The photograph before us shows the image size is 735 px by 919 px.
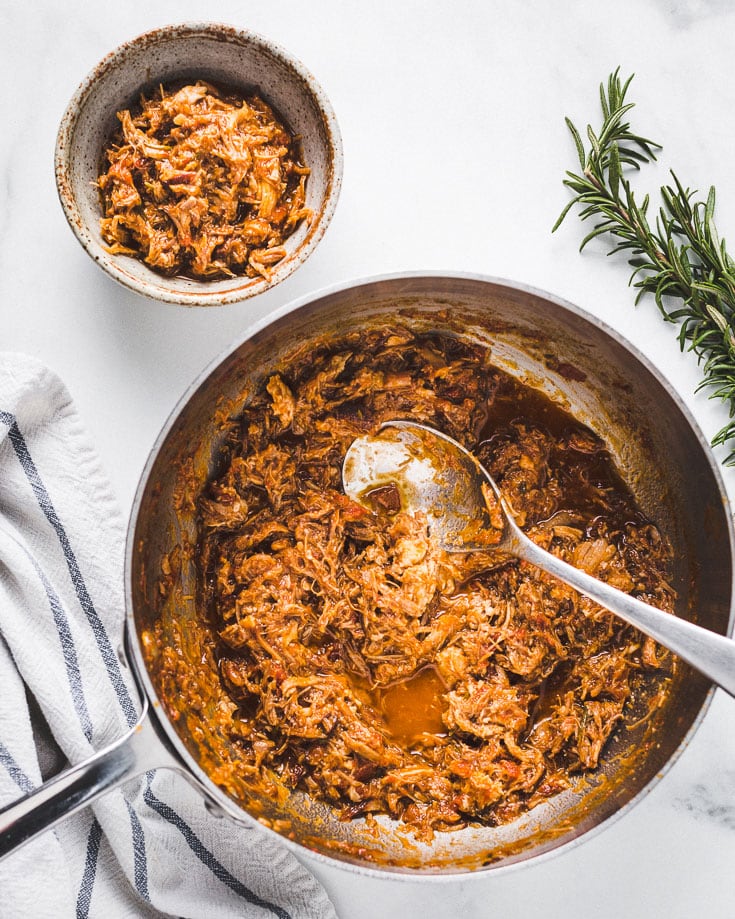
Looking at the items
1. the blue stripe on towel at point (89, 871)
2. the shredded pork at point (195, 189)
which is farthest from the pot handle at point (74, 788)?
the shredded pork at point (195, 189)

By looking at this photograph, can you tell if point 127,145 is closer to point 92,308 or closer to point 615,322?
point 92,308

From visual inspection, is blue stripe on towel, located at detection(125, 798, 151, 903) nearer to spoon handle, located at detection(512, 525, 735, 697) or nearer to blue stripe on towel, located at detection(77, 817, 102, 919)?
blue stripe on towel, located at detection(77, 817, 102, 919)

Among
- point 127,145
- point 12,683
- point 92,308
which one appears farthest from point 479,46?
point 12,683

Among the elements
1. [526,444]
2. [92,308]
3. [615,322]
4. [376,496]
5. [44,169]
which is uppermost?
[44,169]

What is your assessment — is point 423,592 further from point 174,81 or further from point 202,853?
point 174,81

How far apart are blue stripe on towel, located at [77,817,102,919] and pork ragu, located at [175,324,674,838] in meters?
0.54

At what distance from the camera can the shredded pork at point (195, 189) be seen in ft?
8.33

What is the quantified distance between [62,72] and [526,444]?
2.00 metres

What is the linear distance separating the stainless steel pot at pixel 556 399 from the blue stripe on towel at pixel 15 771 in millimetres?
515

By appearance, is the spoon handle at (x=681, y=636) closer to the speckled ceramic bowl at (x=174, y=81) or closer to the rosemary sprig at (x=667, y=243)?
the rosemary sprig at (x=667, y=243)

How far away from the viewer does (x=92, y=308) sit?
2818mm

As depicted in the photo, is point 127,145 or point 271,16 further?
point 271,16

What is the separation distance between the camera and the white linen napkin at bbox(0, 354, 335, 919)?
8.77ft

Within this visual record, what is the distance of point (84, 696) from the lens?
8.95 ft
